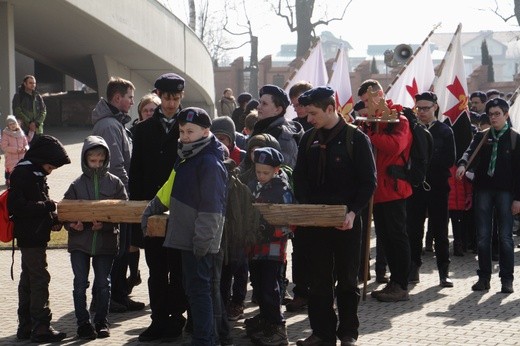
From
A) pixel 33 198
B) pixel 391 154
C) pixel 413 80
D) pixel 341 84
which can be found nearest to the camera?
pixel 33 198

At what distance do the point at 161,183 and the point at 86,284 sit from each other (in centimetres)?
102

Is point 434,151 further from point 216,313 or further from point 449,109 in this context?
point 216,313

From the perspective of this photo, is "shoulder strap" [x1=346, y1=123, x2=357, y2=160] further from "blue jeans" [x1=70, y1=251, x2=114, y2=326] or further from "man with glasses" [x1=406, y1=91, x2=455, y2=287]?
"man with glasses" [x1=406, y1=91, x2=455, y2=287]

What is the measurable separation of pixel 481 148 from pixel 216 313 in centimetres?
436

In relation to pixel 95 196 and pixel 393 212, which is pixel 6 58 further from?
pixel 95 196

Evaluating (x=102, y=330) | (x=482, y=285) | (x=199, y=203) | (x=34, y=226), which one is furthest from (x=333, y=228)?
(x=482, y=285)

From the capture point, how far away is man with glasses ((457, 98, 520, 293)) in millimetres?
10961

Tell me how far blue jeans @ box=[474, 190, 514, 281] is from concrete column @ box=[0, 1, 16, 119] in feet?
53.0

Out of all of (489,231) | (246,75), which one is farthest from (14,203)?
(246,75)

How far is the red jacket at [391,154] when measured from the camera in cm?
1023

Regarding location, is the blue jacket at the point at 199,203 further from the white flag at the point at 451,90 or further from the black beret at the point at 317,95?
the white flag at the point at 451,90

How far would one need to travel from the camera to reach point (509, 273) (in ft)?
36.2

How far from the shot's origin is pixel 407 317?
31.6 ft

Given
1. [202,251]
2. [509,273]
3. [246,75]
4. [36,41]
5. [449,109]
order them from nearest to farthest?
[202,251]
[509,273]
[449,109]
[36,41]
[246,75]
